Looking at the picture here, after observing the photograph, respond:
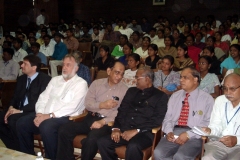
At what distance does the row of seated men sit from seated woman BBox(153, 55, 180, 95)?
914 mm

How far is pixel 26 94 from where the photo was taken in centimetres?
383

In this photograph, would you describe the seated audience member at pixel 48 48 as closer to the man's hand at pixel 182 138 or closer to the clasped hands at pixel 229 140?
the man's hand at pixel 182 138

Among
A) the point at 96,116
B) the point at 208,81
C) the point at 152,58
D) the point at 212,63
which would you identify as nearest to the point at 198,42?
the point at 152,58

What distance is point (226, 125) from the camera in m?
2.80

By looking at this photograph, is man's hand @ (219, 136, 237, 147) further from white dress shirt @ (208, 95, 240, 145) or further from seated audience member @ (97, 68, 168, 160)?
seated audience member @ (97, 68, 168, 160)

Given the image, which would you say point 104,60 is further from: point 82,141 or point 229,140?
point 229,140

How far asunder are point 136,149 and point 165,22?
8.00m

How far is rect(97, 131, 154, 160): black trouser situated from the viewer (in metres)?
2.81

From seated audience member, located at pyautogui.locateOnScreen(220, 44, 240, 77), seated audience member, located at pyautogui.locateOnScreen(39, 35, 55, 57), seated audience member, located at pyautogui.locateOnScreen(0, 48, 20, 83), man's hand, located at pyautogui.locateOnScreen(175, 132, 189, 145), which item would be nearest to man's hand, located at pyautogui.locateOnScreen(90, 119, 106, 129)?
man's hand, located at pyautogui.locateOnScreen(175, 132, 189, 145)

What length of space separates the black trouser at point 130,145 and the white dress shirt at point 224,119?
2.01ft

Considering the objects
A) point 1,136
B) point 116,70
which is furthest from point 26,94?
point 116,70

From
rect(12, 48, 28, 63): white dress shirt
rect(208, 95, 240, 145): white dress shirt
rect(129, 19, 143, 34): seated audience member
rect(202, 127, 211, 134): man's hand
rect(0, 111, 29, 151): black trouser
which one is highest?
rect(129, 19, 143, 34): seated audience member

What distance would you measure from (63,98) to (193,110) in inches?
59.2

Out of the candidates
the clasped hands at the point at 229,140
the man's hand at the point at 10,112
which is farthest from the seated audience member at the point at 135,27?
the clasped hands at the point at 229,140
